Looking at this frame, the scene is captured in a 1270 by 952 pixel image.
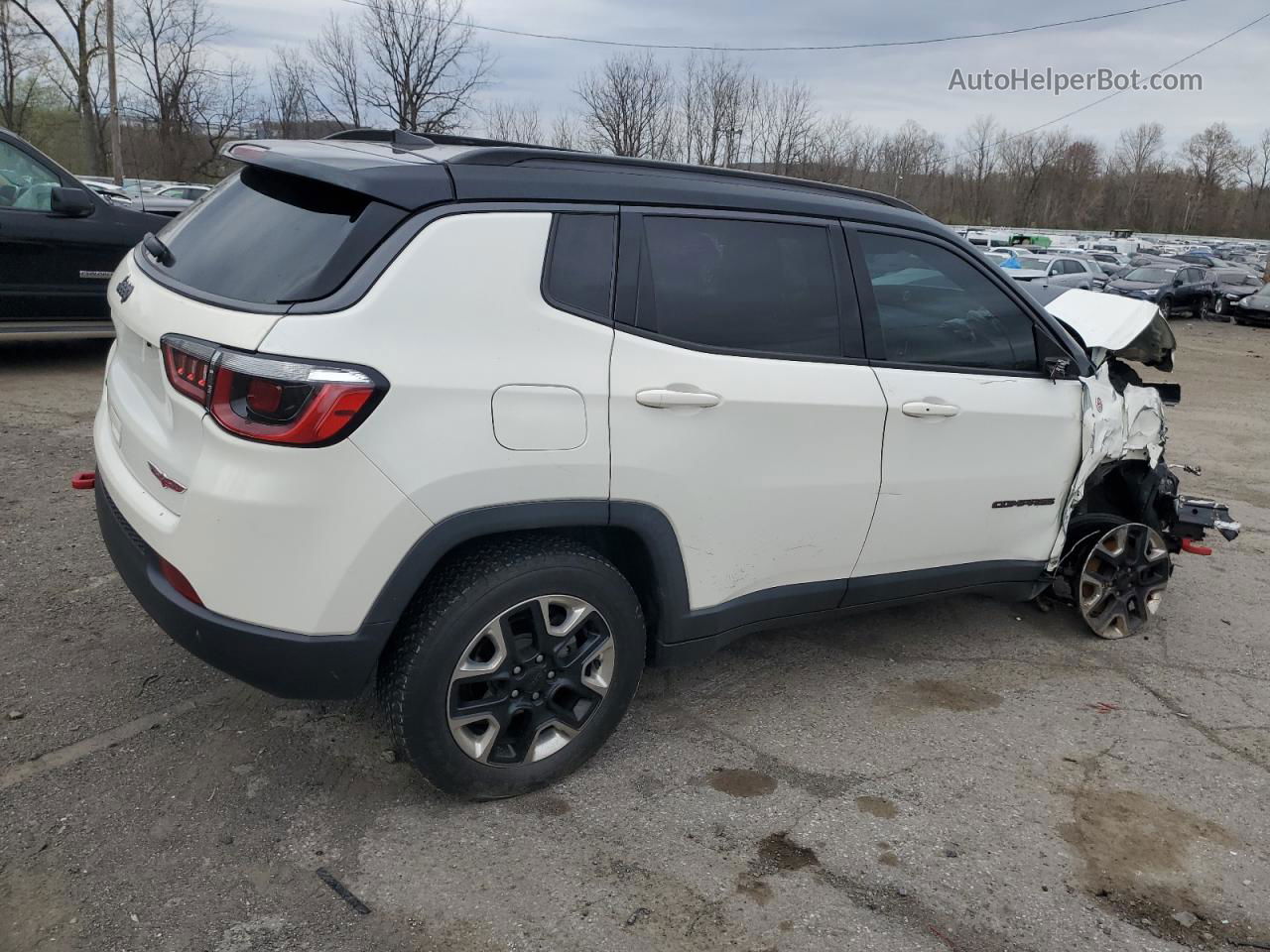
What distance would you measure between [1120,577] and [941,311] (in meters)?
1.71

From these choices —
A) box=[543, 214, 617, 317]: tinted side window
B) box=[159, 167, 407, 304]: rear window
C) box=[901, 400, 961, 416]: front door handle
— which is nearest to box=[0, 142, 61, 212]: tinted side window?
box=[159, 167, 407, 304]: rear window

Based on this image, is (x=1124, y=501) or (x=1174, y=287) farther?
(x=1174, y=287)

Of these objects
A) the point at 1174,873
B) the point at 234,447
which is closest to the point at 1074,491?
the point at 1174,873

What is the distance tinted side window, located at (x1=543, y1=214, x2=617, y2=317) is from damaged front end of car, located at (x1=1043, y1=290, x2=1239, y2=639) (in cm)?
235

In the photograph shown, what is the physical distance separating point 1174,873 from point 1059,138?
87.9 m

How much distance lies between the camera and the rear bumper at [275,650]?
2443 mm

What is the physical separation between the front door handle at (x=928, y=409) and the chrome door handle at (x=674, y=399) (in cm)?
84

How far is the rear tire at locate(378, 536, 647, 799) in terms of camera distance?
8.58ft

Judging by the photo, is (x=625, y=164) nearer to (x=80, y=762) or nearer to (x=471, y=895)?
(x=471, y=895)

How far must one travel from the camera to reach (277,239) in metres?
2.64

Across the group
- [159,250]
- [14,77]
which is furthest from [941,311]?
[14,77]

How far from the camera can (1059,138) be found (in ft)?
258

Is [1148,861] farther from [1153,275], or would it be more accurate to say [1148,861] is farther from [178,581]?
[1153,275]

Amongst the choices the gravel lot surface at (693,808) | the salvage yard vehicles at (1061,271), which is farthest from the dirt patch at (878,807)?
the salvage yard vehicles at (1061,271)
